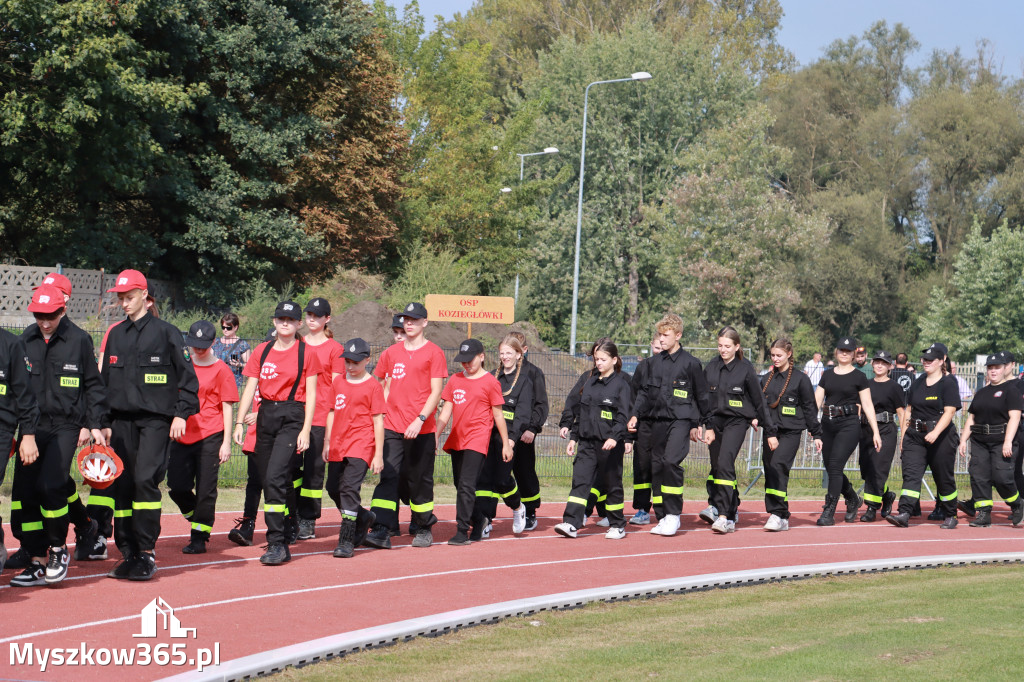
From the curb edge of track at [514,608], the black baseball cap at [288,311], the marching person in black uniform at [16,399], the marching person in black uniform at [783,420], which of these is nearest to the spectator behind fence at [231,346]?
the black baseball cap at [288,311]

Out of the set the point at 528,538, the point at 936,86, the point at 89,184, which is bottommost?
the point at 528,538

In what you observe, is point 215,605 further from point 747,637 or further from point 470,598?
point 747,637

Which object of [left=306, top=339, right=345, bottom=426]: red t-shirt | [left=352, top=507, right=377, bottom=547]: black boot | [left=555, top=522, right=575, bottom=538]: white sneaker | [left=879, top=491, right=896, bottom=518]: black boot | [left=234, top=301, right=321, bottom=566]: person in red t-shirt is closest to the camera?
[left=234, top=301, right=321, bottom=566]: person in red t-shirt

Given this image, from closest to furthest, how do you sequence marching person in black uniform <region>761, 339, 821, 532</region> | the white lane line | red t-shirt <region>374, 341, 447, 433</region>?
the white lane line, red t-shirt <region>374, 341, 447, 433</region>, marching person in black uniform <region>761, 339, 821, 532</region>

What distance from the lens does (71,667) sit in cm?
648

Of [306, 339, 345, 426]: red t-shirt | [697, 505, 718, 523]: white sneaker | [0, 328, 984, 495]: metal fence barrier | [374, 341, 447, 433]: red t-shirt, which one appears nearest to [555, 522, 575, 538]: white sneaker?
[374, 341, 447, 433]: red t-shirt

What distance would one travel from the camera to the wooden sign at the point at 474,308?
22656 millimetres

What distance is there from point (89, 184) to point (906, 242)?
49.5 m

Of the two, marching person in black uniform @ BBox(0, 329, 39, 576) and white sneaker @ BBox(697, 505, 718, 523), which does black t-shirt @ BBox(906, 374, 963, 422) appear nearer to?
white sneaker @ BBox(697, 505, 718, 523)

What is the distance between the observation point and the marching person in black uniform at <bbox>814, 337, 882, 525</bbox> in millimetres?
13961

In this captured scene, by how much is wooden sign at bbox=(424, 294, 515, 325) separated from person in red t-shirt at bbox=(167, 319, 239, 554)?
40.1 ft

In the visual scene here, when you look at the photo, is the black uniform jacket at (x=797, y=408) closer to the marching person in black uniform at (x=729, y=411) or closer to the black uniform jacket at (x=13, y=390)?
the marching person in black uniform at (x=729, y=411)

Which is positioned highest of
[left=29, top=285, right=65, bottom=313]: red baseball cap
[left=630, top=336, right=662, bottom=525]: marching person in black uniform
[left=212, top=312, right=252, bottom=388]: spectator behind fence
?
[left=29, top=285, right=65, bottom=313]: red baseball cap

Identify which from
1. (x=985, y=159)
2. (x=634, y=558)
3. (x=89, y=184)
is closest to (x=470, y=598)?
(x=634, y=558)
